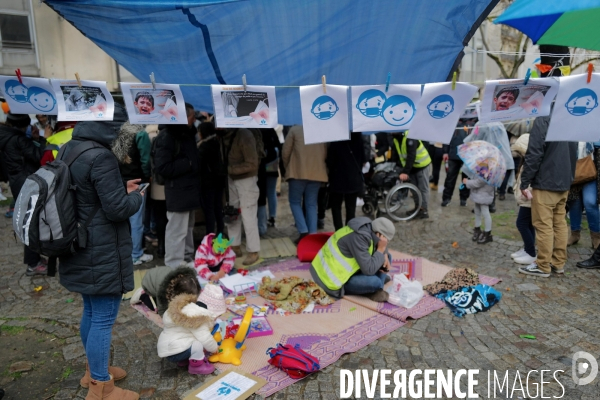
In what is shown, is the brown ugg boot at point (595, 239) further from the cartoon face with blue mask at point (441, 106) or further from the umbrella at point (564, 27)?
the cartoon face with blue mask at point (441, 106)

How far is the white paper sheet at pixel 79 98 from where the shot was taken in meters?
3.79

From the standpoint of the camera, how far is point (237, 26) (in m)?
4.02

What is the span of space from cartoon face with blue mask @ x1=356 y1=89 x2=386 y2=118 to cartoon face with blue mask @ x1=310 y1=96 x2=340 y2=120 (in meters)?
0.22

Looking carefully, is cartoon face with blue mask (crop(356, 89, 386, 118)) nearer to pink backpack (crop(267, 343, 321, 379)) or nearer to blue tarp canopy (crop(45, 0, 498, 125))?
blue tarp canopy (crop(45, 0, 498, 125))

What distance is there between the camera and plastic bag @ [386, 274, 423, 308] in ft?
14.5

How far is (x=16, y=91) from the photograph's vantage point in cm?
407

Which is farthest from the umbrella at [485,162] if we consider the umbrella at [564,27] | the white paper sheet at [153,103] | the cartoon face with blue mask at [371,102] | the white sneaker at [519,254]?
the white paper sheet at [153,103]

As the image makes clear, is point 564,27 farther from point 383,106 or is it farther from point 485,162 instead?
point 383,106

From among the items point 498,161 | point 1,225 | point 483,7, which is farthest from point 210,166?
point 1,225

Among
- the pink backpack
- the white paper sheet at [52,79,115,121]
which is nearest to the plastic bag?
the pink backpack

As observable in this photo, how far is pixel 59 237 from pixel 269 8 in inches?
102

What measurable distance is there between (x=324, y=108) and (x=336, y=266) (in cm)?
169

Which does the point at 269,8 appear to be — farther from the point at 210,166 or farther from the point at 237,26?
the point at 210,166

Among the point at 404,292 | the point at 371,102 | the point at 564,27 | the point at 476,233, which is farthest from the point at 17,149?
the point at 564,27
